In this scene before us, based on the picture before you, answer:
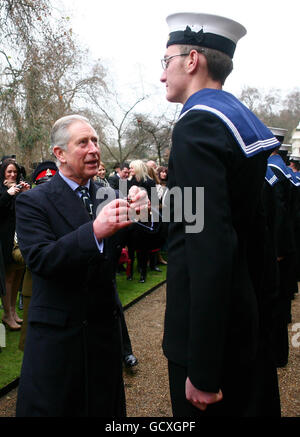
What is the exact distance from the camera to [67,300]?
218 cm

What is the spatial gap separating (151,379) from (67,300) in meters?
2.43

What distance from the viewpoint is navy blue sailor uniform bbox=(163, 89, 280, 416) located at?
146cm

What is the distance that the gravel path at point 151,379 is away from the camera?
361 centimetres

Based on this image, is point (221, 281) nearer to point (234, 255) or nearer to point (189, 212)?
point (234, 255)

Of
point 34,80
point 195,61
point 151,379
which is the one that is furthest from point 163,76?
point 34,80

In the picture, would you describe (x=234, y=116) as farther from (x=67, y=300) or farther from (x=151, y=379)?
(x=151, y=379)

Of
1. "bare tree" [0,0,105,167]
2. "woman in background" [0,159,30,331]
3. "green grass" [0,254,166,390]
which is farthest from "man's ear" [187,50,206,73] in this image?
"bare tree" [0,0,105,167]

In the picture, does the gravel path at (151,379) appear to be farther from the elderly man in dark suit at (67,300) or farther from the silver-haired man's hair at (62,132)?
the silver-haired man's hair at (62,132)

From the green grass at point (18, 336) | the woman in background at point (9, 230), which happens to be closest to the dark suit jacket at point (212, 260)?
the green grass at point (18, 336)

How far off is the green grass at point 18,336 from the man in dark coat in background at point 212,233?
9.42 ft

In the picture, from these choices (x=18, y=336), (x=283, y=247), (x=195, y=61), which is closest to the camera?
(x=195, y=61)

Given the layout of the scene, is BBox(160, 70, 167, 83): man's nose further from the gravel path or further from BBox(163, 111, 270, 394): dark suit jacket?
the gravel path

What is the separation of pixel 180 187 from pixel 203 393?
2.61 feet
